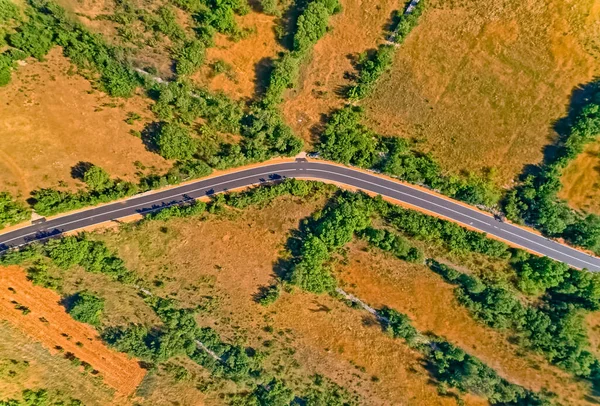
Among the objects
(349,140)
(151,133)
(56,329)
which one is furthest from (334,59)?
(56,329)

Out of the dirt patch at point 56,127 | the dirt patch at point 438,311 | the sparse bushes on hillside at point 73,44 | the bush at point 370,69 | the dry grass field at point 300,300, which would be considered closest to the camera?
the sparse bushes on hillside at point 73,44

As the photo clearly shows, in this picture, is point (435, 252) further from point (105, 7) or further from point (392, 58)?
point (105, 7)

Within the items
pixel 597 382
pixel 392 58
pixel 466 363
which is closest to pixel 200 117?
pixel 392 58

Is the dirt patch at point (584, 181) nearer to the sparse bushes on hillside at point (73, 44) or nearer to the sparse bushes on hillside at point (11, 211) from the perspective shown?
the sparse bushes on hillside at point (73, 44)

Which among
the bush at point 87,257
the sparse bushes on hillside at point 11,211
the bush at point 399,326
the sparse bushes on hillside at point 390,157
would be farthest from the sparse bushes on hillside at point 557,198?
the sparse bushes on hillside at point 11,211

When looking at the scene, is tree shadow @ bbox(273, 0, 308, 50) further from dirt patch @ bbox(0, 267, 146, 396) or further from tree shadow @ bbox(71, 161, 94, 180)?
dirt patch @ bbox(0, 267, 146, 396)

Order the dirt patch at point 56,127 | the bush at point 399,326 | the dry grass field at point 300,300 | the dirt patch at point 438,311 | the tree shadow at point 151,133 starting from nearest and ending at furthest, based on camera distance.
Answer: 1. the dirt patch at point 56,127
2. the bush at point 399,326
3. the dirt patch at point 438,311
4. the tree shadow at point 151,133
5. the dry grass field at point 300,300

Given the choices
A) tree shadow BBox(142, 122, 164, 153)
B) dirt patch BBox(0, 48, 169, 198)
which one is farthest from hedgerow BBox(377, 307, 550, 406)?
dirt patch BBox(0, 48, 169, 198)

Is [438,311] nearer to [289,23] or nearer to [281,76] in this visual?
[281,76]
